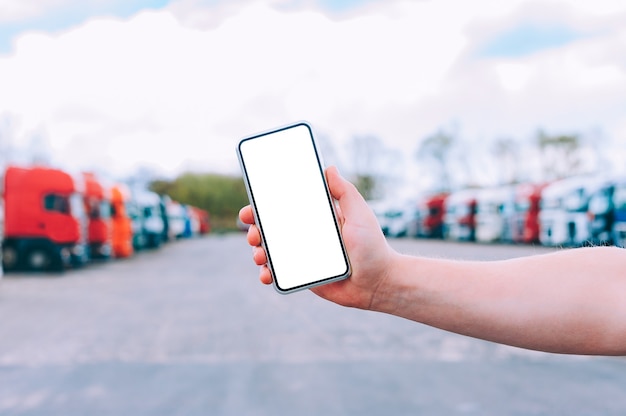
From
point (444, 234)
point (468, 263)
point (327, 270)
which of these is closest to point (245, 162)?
point (327, 270)

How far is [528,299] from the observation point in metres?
1.80

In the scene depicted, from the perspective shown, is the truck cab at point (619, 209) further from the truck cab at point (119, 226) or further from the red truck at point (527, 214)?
the truck cab at point (119, 226)

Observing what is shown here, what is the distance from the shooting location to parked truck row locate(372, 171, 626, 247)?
2620 cm

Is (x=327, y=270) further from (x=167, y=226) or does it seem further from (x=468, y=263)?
(x=167, y=226)

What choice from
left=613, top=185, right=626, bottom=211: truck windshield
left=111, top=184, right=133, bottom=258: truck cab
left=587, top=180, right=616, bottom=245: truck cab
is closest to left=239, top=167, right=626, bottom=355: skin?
left=613, top=185, right=626, bottom=211: truck windshield

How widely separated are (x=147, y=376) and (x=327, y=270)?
5.97m

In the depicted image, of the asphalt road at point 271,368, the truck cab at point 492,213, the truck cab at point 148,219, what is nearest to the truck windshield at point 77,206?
the asphalt road at point 271,368

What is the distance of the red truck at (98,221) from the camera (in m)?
26.6

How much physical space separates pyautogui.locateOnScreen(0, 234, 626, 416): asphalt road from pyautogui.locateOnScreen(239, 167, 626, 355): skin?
1.35 feet

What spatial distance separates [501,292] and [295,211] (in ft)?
1.70

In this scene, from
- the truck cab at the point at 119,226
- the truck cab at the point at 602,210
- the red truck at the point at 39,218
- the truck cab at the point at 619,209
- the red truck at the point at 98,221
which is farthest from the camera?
the truck cab at the point at 119,226

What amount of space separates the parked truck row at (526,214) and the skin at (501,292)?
1809 cm

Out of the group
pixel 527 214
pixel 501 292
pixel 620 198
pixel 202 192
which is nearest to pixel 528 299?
pixel 501 292

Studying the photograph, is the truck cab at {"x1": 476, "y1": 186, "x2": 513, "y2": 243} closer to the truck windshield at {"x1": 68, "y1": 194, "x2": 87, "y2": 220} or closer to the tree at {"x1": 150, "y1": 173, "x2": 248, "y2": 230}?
the truck windshield at {"x1": 68, "y1": 194, "x2": 87, "y2": 220}
